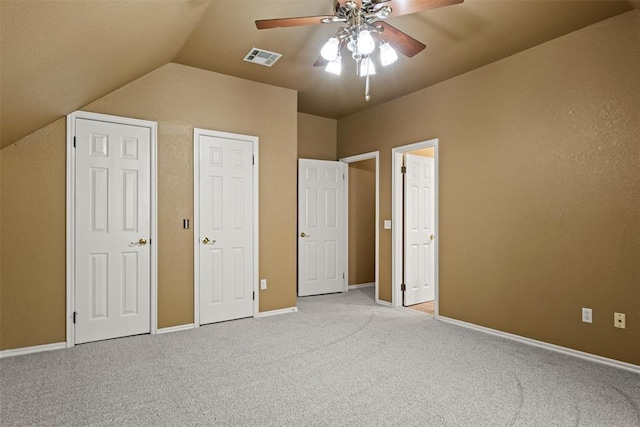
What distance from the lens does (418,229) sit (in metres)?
4.96

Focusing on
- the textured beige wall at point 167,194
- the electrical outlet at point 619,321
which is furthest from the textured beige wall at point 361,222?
the electrical outlet at point 619,321

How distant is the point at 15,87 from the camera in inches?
82.8

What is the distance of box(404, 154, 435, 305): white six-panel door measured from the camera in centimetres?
484

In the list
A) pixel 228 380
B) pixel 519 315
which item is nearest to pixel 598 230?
pixel 519 315

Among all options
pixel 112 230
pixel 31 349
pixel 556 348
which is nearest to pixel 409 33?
pixel 556 348

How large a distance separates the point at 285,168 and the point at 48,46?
2780 mm

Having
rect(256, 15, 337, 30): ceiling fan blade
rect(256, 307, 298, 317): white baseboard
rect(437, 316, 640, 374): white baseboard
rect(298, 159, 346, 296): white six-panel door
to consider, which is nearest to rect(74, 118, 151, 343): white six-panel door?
rect(256, 307, 298, 317): white baseboard

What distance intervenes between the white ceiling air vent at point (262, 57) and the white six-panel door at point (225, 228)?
2.92ft

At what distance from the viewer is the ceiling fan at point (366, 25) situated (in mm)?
2144

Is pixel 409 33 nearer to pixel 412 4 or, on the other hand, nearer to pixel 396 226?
pixel 412 4

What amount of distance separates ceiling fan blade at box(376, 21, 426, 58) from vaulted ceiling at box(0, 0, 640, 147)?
0.44 meters

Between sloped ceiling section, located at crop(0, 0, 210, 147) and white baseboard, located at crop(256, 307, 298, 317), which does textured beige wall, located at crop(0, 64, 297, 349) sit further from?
sloped ceiling section, located at crop(0, 0, 210, 147)

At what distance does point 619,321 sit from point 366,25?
2.91m

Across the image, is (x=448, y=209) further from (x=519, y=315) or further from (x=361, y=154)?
(x=361, y=154)
